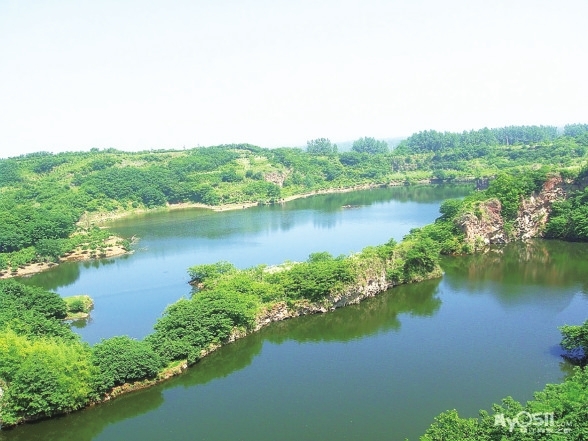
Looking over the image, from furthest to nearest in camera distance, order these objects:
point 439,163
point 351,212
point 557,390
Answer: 1. point 439,163
2. point 351,212
3. point 557,390

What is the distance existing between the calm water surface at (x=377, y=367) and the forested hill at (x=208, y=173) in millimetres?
37705

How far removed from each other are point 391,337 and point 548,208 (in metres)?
29.1

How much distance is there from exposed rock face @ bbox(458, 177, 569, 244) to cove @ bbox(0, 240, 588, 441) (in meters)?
10.4

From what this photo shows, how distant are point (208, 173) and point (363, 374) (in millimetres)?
80609

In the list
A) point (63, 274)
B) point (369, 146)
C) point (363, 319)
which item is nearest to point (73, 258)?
point (63, 274)

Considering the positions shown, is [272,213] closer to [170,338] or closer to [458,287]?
[458,287]

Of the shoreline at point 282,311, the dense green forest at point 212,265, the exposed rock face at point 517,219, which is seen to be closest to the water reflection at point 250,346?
the shoreline at point 282,311

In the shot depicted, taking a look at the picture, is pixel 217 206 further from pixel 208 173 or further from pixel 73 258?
pixel 73 258

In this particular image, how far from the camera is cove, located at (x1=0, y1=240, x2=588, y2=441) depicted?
2184 centimetres

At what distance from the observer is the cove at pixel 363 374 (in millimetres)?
21844

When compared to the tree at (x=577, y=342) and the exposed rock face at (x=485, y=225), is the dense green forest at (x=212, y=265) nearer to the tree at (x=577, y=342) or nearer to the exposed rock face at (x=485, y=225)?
the tree at (x=577, y=342)

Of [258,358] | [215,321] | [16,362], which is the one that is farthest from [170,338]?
[16,362]

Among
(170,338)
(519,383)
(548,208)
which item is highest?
(548,208)

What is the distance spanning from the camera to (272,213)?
80438 mm
